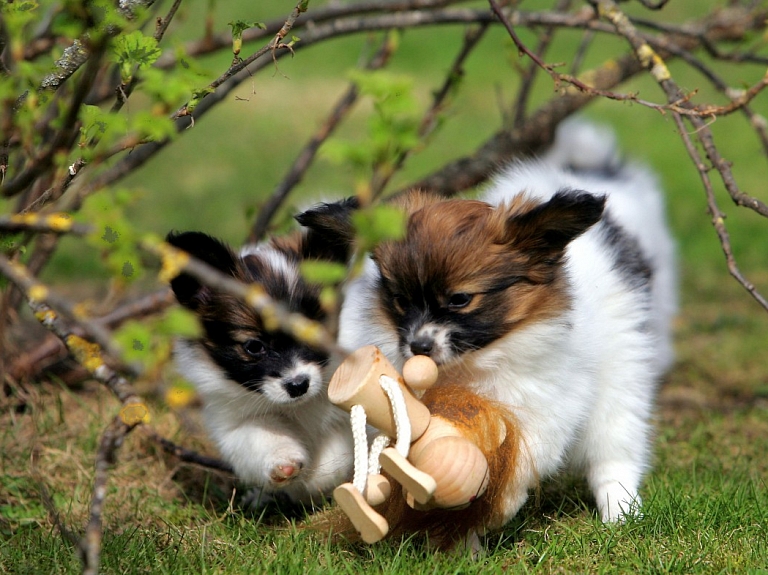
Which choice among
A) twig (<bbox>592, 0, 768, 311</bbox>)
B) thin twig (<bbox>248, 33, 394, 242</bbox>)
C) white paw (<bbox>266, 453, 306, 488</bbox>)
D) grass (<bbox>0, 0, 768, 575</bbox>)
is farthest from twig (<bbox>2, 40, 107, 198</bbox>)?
thin twig (<bbox>248, 33, 394, 242</bbox>)

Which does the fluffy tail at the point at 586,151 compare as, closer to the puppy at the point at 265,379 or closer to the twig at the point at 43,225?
the puppy at the point at 265,379

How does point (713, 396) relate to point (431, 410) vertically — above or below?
below

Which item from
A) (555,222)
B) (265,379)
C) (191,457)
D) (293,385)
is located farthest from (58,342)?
(555,222)

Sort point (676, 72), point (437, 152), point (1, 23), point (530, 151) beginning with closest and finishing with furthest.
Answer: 1. point (1, 23)
2. point (530, 151)
3. point (437, 152)
4. point (676, 72)

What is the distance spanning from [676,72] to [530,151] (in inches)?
339

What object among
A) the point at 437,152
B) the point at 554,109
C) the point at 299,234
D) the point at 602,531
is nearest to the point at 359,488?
the point at 602,531

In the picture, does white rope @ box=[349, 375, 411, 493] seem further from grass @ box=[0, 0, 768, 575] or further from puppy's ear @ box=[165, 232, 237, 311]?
puppy's ear @ box=[165, 232, 237, 311]

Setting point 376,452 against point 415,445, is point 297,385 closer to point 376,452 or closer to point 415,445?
point 376,452

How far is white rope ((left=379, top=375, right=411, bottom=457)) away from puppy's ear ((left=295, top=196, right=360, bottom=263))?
1.91 ft

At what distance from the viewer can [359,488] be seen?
2633 mm

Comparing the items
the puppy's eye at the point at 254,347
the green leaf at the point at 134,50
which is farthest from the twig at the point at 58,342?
the green leaf at the point at 134,50

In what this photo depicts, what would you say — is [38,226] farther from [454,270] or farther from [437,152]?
[437,152]

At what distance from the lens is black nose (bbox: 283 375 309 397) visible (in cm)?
316

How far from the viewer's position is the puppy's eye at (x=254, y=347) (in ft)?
10.7
